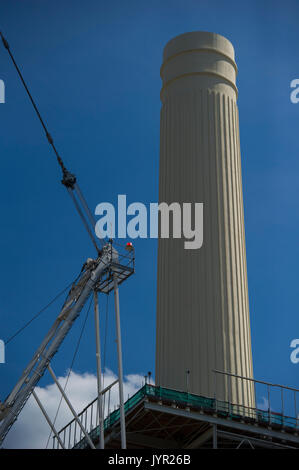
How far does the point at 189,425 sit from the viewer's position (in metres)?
63.0

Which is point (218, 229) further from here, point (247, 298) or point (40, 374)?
point (40, 374)

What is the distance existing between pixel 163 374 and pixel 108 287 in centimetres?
1330

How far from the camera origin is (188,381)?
7206 centimetres

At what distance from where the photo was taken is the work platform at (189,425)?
6019 centimetres

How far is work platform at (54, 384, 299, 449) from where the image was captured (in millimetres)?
60188

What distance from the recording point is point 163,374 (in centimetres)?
7475

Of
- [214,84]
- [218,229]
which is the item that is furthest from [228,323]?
[214,84]
